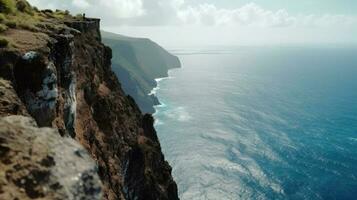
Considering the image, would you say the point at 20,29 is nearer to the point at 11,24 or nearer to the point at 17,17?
the point at 11,24

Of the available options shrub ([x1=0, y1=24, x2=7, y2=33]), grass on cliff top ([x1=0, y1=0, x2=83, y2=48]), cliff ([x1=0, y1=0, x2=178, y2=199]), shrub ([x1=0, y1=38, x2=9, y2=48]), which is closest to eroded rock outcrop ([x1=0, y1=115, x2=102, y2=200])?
cliff ([x1=0, y1=0, x2=178, y2=199])

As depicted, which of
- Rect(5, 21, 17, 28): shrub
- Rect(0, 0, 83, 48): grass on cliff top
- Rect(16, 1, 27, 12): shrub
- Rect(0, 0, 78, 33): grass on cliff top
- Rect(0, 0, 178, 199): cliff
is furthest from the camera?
Rect(16, 1, 27, 12): shrub

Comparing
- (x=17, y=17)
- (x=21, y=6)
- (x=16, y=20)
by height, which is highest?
(x=21, y=6)

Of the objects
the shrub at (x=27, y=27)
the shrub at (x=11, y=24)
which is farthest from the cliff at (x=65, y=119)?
the shrub at (x=11, y=24)

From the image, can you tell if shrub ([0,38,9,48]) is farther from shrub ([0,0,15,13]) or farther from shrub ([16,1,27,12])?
shrub ([16,1,27,12])

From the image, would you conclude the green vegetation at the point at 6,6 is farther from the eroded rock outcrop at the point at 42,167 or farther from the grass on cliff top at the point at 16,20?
the eroded rock outcrop at the point at 42,167

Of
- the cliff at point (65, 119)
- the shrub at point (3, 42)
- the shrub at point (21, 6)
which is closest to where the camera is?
the cliff at point (65, 119)

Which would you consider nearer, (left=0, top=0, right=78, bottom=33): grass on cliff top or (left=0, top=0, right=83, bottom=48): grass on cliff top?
(left=0, top=0, right=83, bottom=48): grass on cliff top

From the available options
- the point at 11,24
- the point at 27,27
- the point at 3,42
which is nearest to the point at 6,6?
the point at 11,24
